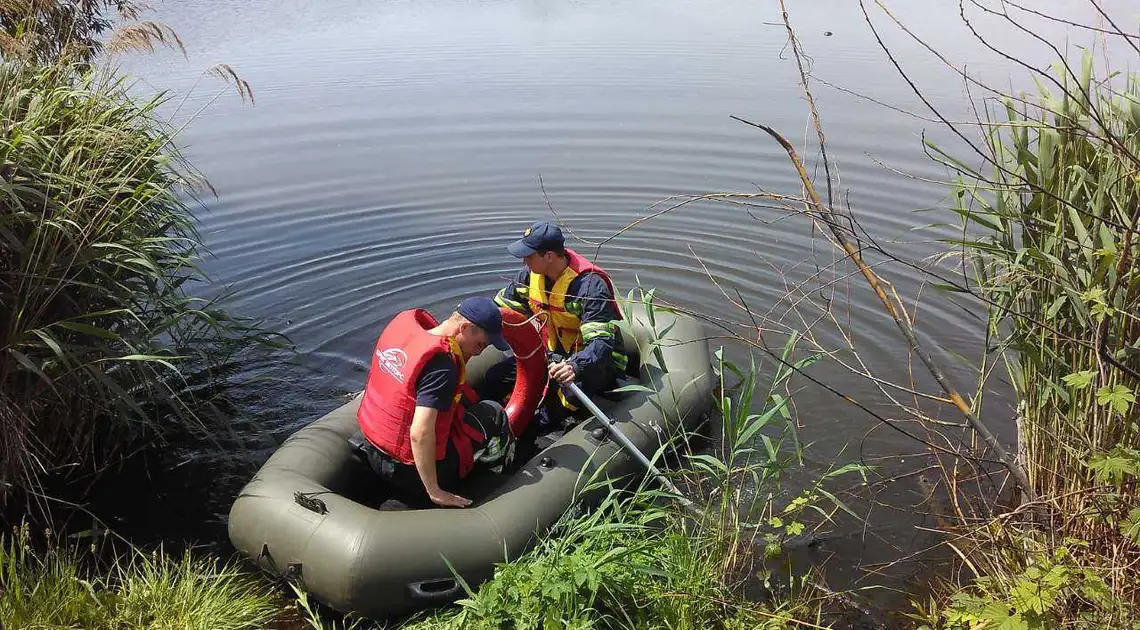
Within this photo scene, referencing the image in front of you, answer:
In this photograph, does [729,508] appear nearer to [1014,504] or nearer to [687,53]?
[1014,504]

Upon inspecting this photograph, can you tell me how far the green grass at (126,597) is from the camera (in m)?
3.02

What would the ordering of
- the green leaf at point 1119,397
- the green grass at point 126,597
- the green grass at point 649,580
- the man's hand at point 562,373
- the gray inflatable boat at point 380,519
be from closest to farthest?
the green leaf at point 1119,397
the green grass at point 649,580
the green grass at point 126,597
the gray inflatable boat at point 380,519
the man's hand at point 562,373

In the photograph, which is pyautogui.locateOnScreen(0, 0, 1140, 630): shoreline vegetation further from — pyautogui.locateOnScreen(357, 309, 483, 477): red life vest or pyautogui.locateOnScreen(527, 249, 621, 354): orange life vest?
pyautogui.locateOnScreen(527, 249, 621, 354): orange life vest

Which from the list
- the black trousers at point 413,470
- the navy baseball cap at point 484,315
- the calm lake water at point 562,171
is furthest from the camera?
the calm lake water at point 562,171

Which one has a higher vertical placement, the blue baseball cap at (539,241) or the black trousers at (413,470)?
the blue baseball cap at (539,241)

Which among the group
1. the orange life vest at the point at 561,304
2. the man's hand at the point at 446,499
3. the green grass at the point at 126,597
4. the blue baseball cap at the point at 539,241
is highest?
the blue baseball cap at the point at 539,241

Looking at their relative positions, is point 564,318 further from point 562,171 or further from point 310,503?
point 562,171

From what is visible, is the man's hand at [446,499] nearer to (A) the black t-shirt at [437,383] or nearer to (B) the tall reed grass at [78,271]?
(A) the black t-shirt at [437,383]

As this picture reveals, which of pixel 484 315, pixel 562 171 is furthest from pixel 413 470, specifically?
pixel 562 171

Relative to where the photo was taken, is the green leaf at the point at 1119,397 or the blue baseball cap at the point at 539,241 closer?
the green leaf at the point at 1119,397

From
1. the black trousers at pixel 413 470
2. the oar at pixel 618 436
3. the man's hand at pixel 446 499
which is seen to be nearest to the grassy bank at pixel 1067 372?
the oar at pixel 618 436

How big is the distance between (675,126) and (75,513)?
7.20m

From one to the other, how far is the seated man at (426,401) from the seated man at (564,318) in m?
0.66

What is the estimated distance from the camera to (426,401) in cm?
346
